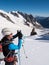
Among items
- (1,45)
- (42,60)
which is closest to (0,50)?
(1,45)

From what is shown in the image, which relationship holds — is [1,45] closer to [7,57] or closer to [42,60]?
[7,57]

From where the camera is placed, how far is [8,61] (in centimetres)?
693

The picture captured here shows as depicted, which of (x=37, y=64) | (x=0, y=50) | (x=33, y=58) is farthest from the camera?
(x=33, y=58)

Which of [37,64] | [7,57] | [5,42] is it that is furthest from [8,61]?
[37,64]

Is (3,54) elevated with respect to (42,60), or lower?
elevated

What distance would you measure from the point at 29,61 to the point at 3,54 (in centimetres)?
466

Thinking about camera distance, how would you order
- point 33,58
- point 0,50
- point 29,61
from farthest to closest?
point 33,58 → point 29,61 → point 0,50

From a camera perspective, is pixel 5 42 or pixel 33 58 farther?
pixel 33 58

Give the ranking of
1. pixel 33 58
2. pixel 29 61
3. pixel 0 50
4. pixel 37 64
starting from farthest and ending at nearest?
pixel 33 58 → pixel 29 61 → pixel 37 64 → pixel 0 50

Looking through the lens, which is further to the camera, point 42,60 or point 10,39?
point 42,60

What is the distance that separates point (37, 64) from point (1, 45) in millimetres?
4279

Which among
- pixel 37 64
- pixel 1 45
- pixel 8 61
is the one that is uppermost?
pixel 1 45

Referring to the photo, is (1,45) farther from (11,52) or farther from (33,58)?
(33,58)

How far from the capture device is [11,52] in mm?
6859
